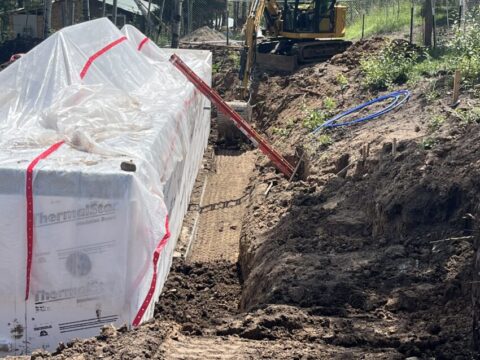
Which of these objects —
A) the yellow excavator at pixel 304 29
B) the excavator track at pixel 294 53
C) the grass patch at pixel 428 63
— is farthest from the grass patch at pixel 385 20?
the grass patch at pixel 428 63

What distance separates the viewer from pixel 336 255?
944 cm

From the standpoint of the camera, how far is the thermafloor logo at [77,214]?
318 inches

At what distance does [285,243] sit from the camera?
10406mm

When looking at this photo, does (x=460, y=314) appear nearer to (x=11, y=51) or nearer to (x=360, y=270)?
(x=360, y=270)

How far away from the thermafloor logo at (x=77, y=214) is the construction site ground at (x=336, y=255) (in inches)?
47.0

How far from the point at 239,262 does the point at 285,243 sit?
155 cm

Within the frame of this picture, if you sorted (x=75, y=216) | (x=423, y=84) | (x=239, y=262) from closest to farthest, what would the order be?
1. (x=75, y=216)
2. (x=239, y=262)
3. (x=423, y=84)

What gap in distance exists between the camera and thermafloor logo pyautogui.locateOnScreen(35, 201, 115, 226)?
807 centimetres

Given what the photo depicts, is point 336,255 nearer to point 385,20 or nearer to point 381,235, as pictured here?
point 381,235

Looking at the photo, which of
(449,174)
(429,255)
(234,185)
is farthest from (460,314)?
(234,185)

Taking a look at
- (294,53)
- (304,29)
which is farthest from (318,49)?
(294,53)

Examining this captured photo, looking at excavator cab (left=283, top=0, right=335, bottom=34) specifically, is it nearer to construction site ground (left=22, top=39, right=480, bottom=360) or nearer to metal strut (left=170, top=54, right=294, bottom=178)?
construction site ground (left=22, top=39, right=480, bottom=360)

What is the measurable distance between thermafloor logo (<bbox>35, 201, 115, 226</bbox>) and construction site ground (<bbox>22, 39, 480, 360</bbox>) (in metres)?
1.19

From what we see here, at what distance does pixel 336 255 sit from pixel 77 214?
9.86 feet
